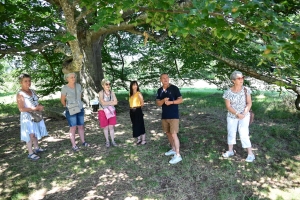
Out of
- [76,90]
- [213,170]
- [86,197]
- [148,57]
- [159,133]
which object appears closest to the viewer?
[86,197]

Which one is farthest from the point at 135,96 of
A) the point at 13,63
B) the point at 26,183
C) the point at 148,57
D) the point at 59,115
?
the point at 13,63

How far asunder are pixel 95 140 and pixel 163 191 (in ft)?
9.37

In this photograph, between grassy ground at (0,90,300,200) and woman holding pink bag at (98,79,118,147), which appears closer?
grassy ground at (0,90,300,200)

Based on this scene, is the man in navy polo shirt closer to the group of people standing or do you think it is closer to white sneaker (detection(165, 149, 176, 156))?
the group of people standing

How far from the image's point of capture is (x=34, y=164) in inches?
209

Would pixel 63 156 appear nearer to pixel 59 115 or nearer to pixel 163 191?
pixel 163 191

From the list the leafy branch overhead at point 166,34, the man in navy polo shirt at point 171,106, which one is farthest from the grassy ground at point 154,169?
the leafy branch overhead at point 166,34

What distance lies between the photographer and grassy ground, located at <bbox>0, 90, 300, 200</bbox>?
4.36 metres

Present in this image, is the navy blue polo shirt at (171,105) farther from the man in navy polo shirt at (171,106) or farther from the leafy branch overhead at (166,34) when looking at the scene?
the leafy branch overhead at (166,34)

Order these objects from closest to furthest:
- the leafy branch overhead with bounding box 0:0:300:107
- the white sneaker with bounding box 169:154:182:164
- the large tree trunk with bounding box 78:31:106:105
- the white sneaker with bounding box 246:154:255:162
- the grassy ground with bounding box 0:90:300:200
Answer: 1. the leafy branch overhead with bounding box 0:0:300:107
2. the grassy ground with bounding box 0:90:300:200
3. the white sneaker with bounding box 169:154:182:164
4. the white sneaker with bounding box 246:154:255:162
5. the large tree trunk with bounding box 78:31:106:105

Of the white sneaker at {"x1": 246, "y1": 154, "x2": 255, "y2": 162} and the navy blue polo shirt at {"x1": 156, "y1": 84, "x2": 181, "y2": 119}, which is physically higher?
the navy blue polo shirt at {"x1": 156, "y1": 84, "x2": 181, "y2": 119}

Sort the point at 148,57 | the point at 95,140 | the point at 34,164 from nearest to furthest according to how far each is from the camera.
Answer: the point at 34,164 → the point at 95,140 → the point at 148,57

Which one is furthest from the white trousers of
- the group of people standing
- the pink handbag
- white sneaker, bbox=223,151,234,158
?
the pink handbag

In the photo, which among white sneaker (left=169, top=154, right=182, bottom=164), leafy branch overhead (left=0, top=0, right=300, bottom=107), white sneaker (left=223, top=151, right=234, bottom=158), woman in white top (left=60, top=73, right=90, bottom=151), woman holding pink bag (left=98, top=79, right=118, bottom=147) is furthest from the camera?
woman holding pink bag (left=98, top=79, right=118, bottom=147)
